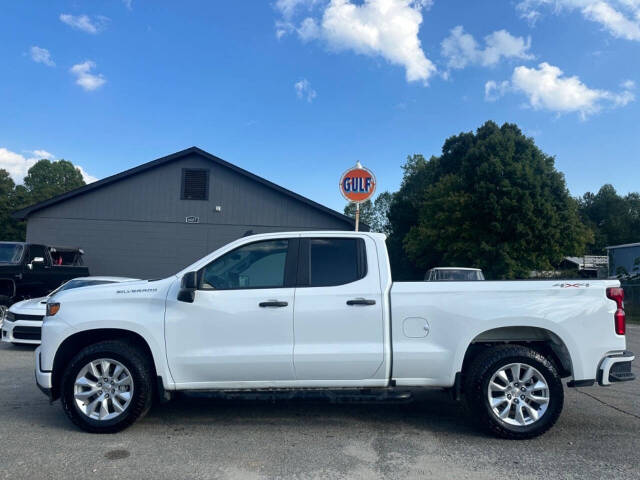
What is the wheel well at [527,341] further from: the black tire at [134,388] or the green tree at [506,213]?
the green tree at [506,213]

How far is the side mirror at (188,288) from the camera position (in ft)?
15.0

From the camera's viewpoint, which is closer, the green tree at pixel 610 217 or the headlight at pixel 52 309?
the headlight at pixel 52 309

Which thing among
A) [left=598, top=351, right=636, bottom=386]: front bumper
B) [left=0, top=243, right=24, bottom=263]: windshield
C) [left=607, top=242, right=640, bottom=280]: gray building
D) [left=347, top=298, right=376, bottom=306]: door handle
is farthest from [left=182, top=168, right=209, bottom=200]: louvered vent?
[left=607, top=242, right=640, bottom=280]: gray building

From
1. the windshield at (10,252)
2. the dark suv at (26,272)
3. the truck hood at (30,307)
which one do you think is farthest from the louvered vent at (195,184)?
the truck hood at (30,307)

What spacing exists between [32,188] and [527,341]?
6840cm

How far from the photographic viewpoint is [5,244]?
36.9ft

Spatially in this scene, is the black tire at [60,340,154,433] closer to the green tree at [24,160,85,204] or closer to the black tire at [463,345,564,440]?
the black tire at [463,345,564,440]

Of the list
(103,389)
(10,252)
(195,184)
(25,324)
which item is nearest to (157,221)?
(195,184)

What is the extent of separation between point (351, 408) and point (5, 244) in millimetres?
9608

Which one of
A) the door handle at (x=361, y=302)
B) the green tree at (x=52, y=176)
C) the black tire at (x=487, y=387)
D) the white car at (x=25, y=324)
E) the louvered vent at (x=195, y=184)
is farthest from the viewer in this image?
the green tree at (x=52, y=176)

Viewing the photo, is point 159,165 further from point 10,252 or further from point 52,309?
point 52,309

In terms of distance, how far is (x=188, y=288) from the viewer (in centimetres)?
459

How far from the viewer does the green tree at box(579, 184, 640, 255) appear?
62.9m

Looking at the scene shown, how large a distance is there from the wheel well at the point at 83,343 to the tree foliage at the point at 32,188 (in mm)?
44484
